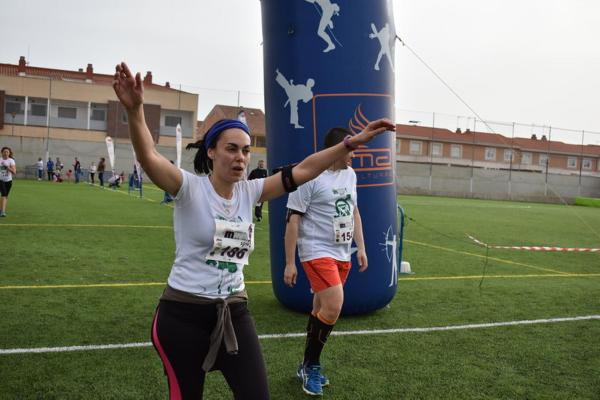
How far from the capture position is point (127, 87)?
2471mm

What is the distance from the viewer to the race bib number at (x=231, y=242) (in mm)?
2852

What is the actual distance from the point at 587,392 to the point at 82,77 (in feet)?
214

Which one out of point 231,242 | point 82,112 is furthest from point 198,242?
point 82,112

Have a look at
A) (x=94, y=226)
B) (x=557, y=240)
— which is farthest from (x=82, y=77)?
(x=557, y=240)

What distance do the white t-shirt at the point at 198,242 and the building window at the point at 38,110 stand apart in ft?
170

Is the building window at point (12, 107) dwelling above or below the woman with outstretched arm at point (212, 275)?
above

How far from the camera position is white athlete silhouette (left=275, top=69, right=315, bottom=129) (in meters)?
6.14

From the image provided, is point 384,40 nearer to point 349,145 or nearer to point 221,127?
point 349,145

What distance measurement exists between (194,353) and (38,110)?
2051 inches

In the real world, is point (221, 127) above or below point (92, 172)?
above

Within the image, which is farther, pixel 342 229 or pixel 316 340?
pixel 342 229

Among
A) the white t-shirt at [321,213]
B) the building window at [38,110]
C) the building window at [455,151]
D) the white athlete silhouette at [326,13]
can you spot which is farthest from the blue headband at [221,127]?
the building window at [455,151]

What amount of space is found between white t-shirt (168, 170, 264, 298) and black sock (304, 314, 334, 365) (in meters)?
1.69

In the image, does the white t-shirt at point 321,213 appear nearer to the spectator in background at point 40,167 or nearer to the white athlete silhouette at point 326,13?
the white athlete silhouette at point 326,13
